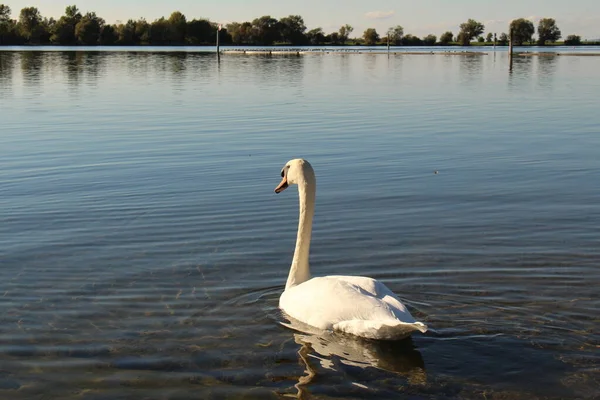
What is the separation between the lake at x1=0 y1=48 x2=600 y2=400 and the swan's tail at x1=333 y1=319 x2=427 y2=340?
206 mm

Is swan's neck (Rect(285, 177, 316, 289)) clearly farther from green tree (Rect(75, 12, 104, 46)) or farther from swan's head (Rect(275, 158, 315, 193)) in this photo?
green tree (Rect(75, 12, 104, 46))

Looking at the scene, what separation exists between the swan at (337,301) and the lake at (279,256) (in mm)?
209

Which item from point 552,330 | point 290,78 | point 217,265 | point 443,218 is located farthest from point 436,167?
point 290,78

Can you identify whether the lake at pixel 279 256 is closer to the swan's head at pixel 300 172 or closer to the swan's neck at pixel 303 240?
the swan's neck at pixel 303 240

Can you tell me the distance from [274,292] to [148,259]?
195cm

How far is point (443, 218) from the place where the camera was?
39.1 feet

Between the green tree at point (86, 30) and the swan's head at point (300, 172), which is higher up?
the green tree at point (86, 30)

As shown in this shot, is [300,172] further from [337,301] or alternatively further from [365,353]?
[365,353]

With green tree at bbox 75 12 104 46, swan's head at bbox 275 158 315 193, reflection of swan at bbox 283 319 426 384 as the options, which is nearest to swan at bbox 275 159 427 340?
swan's head at bbox 275 158 315 193

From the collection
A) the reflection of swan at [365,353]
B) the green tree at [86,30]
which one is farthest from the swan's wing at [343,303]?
the green tree at [86,30]

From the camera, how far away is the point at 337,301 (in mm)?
7031

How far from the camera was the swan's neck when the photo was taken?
805 cm

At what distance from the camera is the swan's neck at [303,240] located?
8047mm

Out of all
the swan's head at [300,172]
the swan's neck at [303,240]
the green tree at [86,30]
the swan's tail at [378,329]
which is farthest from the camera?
the green tree at [86,30]
